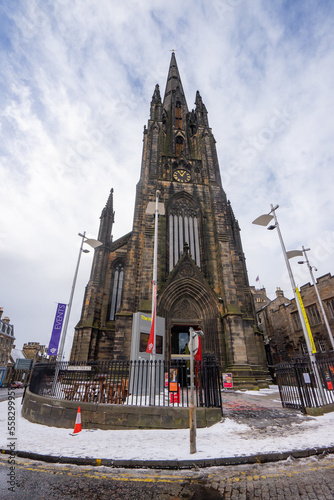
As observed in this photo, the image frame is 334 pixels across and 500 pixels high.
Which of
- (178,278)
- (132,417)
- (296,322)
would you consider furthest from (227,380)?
(296,322)

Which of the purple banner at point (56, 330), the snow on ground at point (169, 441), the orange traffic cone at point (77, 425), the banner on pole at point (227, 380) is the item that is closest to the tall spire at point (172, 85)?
the purple banner at point (56, 330)

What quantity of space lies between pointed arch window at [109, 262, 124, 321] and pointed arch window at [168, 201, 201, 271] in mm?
5307

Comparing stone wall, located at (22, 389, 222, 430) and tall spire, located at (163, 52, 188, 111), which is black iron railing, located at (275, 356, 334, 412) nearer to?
stone wall, located at (22, 389, 222, 430)

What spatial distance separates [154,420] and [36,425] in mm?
3808

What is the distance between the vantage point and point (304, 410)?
25.9 feet

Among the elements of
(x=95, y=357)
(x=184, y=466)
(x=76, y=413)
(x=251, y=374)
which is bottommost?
(x=184, y=466)

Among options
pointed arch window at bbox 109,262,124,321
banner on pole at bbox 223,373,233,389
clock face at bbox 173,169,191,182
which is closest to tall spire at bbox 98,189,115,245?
pointed arch window at bbox 109,262,124,321

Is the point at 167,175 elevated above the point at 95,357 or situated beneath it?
elevated above

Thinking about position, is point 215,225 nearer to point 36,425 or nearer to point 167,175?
point 167,175

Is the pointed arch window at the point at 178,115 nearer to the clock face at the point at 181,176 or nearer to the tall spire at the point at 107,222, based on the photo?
the clock face at the point at 181,176

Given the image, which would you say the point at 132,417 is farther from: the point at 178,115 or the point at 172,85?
the point at 172,85

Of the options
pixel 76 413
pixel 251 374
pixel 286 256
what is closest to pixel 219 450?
pixel 76 413

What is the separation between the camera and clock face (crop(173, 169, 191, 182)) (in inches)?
1018

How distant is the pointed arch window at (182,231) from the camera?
2158 centimetres
